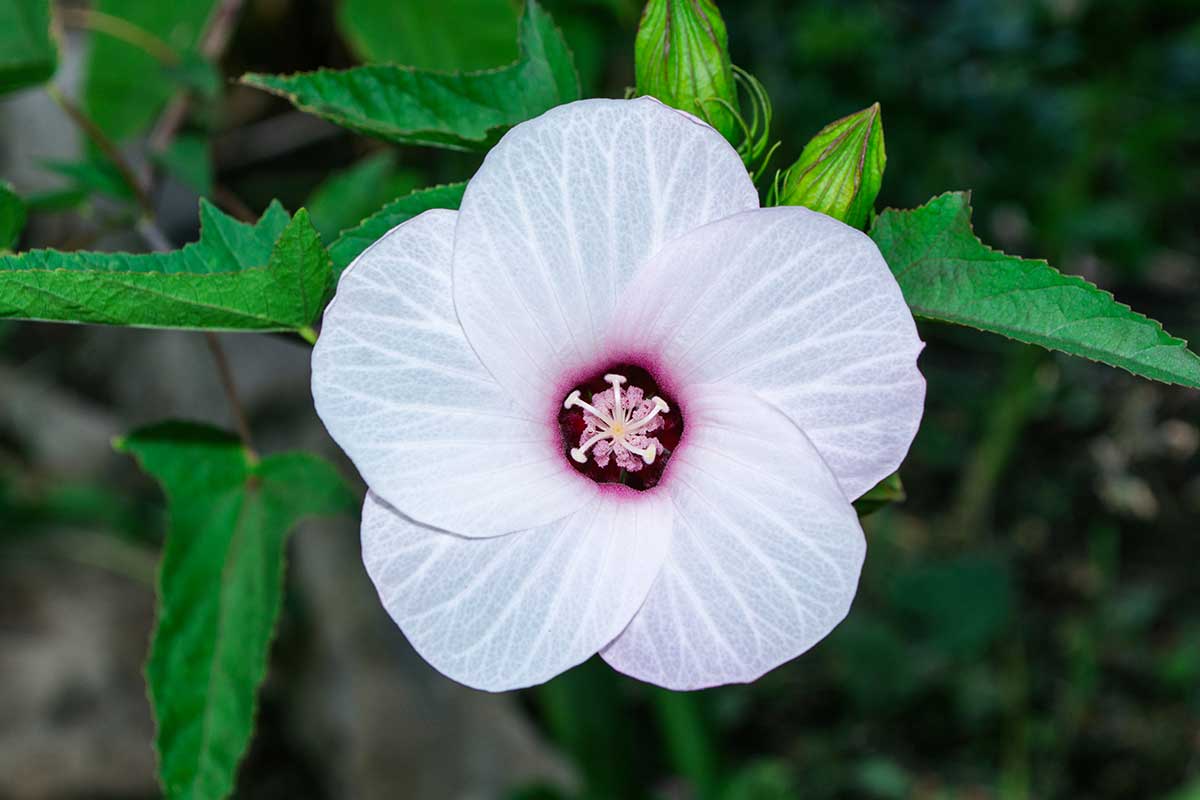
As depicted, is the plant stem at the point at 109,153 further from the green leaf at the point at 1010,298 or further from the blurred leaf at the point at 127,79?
the green leaf at the point at 1010,298

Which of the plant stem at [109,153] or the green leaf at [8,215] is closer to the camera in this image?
the green leaf at [8,215]

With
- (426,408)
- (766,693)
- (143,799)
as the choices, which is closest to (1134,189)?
(766,693)

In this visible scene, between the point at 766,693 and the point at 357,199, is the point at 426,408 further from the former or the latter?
the point at 766,693

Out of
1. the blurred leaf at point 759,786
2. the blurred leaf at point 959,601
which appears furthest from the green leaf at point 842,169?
the blurred leaf at point 959,601

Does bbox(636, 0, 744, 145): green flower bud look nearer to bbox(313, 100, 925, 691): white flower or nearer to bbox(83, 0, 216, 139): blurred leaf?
bbox(313, 100, 925, 691): white flower

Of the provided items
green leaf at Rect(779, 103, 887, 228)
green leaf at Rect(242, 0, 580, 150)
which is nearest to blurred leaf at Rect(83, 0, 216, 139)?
green leaf at Rect(242, 0, 580, 150)

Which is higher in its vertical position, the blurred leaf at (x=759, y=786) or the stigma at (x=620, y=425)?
the stigma at (x=620, y=425)

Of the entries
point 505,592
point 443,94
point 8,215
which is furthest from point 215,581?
point 443,94
